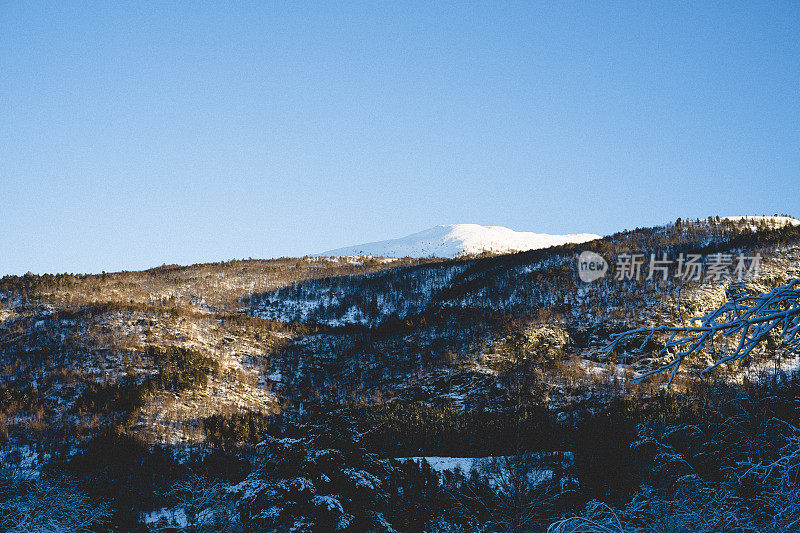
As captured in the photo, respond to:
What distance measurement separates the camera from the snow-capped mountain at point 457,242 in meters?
Result: 107

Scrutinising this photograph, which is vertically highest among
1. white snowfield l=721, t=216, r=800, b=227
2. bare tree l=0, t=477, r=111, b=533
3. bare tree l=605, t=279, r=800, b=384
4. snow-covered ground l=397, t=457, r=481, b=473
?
white snowfield l=721, t=216, r=800, b=227

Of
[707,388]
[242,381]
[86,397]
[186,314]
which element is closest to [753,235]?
[707,388]

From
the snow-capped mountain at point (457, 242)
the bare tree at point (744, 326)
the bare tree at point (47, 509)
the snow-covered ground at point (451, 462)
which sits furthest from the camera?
the snow-capped mountain at point (457, 242)

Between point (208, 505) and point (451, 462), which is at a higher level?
point (208, 505)

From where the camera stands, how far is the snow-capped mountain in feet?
352

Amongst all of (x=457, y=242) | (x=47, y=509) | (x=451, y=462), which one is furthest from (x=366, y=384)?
(x=457, y=242)

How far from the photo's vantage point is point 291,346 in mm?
61375

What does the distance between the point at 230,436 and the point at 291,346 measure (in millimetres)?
17099

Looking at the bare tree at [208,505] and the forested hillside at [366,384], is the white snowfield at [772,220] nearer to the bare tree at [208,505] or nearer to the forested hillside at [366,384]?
the forested hillside at [366,384]

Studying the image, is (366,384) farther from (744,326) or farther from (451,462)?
(744,326)

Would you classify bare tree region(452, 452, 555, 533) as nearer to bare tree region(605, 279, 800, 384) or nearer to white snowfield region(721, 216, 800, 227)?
bare tree region(605, 279, 800, 384)

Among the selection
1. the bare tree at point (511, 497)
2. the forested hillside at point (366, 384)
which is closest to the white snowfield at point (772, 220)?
the forested hillside at point (366, 384)

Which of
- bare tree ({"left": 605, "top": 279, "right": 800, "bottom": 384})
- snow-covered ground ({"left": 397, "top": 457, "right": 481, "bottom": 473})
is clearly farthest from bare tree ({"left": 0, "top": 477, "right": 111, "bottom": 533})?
bare tree ({"left": 605, "top": 279, "right": 800, "bottom": 384})

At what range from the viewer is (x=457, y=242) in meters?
112
